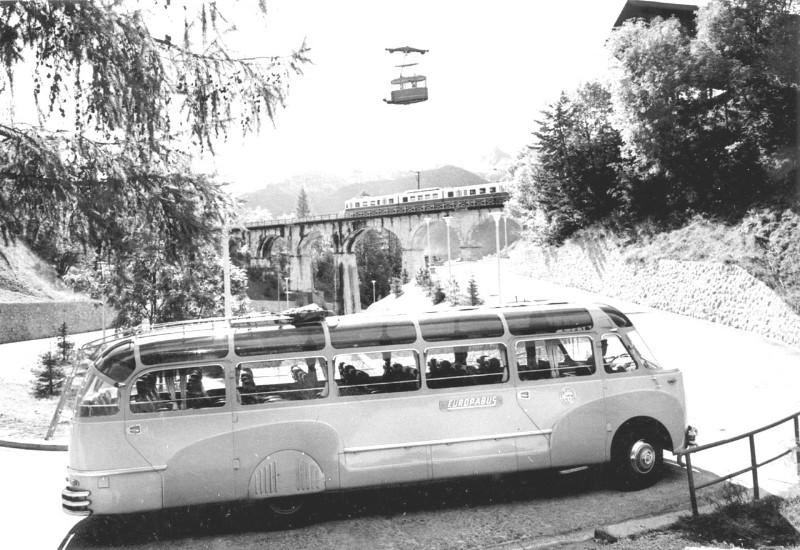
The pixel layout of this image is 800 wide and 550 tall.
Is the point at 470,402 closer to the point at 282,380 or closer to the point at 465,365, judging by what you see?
the point at 465,365

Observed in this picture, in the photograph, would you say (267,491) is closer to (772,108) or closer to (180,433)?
(180,433)

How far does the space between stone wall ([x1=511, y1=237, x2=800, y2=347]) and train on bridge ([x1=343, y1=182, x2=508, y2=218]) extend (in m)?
34.3

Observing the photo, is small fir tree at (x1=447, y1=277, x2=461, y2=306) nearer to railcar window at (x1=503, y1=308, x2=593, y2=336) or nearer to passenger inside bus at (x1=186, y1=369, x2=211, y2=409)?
railcar window at (x1=503, y1=308, x2=593, y2=336)

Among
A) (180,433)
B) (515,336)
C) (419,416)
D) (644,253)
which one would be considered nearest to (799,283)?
(644,253)

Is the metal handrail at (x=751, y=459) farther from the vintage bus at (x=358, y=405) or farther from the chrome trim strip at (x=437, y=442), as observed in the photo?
the chrome trim strip at (x=437, y=442)

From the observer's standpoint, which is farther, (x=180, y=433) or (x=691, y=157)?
(x=691, y=157)

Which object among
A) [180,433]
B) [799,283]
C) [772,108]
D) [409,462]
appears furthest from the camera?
[772,108]

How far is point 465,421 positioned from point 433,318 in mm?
1334

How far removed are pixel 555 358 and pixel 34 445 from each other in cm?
925

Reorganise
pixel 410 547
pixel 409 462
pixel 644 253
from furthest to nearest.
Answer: pixel 644 253 < pixel 409 462 < pixel 410 547

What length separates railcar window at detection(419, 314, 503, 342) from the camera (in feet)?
26.3

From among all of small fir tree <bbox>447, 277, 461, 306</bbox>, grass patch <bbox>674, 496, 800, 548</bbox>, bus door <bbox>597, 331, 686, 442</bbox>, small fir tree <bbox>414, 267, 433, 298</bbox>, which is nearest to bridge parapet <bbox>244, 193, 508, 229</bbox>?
small fir tree <bbox>414, 267, 433, 298</bbox>

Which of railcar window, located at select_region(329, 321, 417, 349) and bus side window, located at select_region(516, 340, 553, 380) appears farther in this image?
bus side window, located at select_region(516, 340, 553, 380)

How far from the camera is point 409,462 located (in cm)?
790
